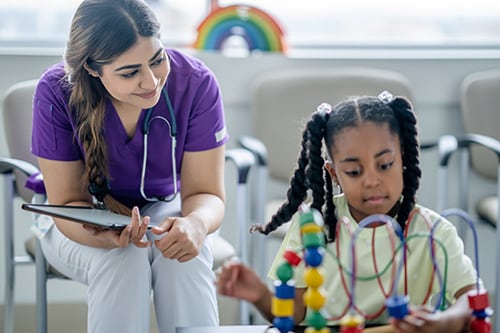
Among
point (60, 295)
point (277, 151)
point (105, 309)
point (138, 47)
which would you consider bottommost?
point (60, 295)

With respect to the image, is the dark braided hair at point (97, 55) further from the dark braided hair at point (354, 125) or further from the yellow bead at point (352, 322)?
the yellow bead at point (352, 322)

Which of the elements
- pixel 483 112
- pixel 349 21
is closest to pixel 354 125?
pixel 483 112

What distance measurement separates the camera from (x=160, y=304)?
6.12 feet

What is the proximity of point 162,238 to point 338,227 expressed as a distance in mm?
469

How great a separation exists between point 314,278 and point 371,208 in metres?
0.35

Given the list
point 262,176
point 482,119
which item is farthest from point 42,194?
point 482,119

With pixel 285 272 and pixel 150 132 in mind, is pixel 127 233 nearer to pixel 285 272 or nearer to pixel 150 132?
pixel 150 132

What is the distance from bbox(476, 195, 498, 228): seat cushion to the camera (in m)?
2.58

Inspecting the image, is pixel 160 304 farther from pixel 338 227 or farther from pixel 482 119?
pixel 482 119

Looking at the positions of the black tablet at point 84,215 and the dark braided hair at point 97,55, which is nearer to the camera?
the black tablet at point 84,215

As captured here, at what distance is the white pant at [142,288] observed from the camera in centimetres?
178

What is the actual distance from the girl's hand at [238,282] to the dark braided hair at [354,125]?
0.33 m

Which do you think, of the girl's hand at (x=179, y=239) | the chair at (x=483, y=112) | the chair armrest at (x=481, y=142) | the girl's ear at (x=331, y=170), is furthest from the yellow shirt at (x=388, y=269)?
the chair at (x=483, y=112)

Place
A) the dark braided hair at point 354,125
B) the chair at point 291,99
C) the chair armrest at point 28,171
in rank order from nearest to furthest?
the dark braided hair at point 354,125 → the chair armrest at point 28,171 → the chair at point 291,99
